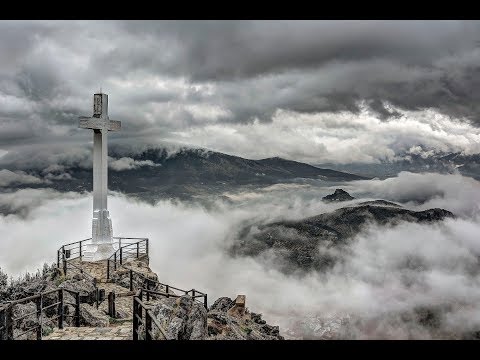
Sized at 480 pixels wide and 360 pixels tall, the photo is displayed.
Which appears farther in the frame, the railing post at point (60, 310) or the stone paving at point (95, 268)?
the stone paving at point (95, 268)

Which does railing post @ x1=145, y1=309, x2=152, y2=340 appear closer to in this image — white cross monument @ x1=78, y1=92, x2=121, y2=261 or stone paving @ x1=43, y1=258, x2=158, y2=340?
stone paving @ x1=43, y1=258, x2=158, y2=340

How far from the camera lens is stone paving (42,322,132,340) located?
33.7 ft

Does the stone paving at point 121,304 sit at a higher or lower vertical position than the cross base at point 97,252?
lower

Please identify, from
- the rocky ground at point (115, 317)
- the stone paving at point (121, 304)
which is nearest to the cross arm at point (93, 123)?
the rocky ground at point (115, 317)

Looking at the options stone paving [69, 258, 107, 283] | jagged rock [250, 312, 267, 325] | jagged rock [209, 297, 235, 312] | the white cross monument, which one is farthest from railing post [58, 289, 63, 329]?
jagged rock [250, 312, 267, 325]

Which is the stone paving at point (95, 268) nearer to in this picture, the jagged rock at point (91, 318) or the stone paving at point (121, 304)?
the stone paving at point (121, 304)

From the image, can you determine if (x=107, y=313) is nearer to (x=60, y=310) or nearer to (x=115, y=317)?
(x=115, y=317)

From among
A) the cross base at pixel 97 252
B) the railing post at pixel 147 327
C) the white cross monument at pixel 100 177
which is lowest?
the cross base at pixel 97 252

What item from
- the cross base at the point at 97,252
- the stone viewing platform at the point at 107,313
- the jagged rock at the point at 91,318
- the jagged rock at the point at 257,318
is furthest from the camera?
Result: the jagged rock at the point at 257,318

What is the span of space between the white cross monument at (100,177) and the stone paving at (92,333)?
8.32m

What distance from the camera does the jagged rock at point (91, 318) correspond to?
37.9ft

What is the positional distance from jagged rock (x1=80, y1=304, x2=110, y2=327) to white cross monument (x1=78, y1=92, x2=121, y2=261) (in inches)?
290

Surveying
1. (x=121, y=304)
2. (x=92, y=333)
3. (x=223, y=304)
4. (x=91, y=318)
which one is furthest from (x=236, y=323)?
(x=92, y=333)
